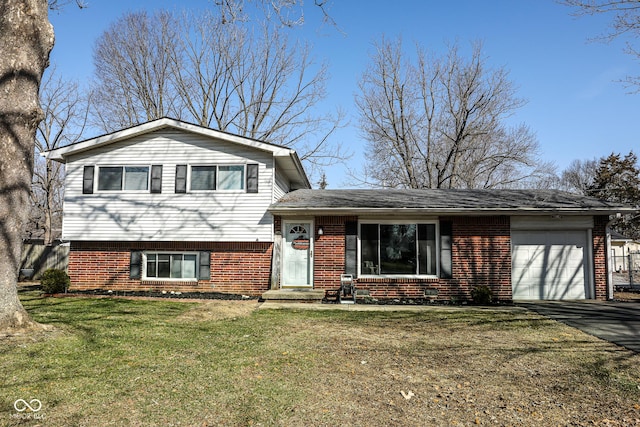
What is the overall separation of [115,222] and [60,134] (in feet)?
60.4

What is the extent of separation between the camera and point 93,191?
12945 millimetres

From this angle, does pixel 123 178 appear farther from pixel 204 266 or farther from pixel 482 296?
pixel 482 296

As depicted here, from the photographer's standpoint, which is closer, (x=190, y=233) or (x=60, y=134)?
(x=190, y=233)

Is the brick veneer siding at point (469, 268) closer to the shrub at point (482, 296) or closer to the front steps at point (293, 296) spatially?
the shrub at point (482, 296)

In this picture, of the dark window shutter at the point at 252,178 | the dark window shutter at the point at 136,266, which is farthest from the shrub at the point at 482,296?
the dark window shutter at the point at 136,266

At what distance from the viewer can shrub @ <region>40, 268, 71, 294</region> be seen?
12.2 metres

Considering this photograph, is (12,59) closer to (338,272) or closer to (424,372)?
(424,372)

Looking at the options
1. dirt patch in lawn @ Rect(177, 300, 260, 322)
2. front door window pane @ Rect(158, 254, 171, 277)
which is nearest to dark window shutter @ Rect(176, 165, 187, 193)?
front door window pane @ Rect(158, 254, 171, 277)

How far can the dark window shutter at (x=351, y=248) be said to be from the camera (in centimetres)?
1215

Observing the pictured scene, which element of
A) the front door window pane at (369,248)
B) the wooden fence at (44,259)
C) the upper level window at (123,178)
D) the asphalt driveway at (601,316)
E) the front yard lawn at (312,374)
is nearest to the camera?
the front yard lawn at (312,374)

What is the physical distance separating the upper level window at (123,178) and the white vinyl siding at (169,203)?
180 mm

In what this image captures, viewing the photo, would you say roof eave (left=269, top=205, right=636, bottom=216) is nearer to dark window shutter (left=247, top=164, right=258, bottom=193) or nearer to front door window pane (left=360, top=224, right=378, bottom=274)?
front door window pane (left=360, top=224, right=378, bottom=274)

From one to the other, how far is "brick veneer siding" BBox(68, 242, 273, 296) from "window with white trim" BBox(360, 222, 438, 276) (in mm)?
3005

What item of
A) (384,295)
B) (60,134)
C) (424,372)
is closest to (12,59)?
(424,372)
